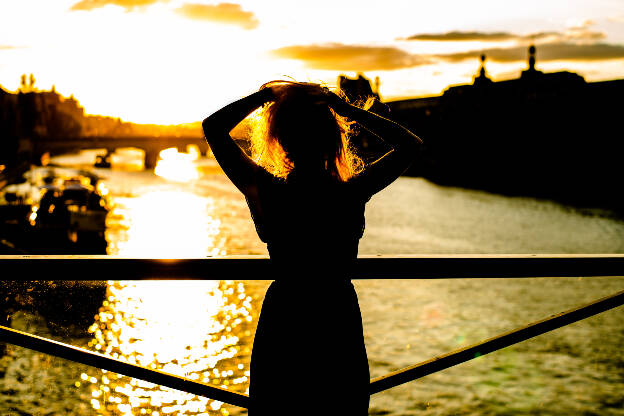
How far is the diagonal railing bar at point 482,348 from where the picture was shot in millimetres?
2314

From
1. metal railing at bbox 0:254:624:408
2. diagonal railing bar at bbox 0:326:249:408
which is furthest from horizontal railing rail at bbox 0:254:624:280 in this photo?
diagonal railing bar at bbox 0:326:249:408

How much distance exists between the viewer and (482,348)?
7.89 ft

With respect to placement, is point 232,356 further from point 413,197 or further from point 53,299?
point 413,197

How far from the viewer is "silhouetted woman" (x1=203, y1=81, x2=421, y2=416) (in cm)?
180

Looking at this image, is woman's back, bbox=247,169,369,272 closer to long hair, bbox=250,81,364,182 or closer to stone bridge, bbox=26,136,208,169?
long hair, bbox=250,81,364,182

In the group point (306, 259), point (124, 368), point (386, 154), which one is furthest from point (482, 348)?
point (124, 368)

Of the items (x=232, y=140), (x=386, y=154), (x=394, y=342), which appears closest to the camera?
(x=232, y=140)

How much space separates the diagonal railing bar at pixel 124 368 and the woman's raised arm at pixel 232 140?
0.70 meters

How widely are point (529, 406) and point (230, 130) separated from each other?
21278 millimetres

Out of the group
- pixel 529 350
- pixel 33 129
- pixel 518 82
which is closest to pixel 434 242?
pixel 529 350

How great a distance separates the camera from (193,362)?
2139 cm

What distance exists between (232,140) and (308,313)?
0.55 metres

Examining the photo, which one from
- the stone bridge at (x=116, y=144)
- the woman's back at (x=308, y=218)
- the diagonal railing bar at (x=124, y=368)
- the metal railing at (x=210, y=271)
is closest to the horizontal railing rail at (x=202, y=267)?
the metal railing at (x=210, y=271)

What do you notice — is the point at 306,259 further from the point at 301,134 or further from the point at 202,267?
the point at 202,267
